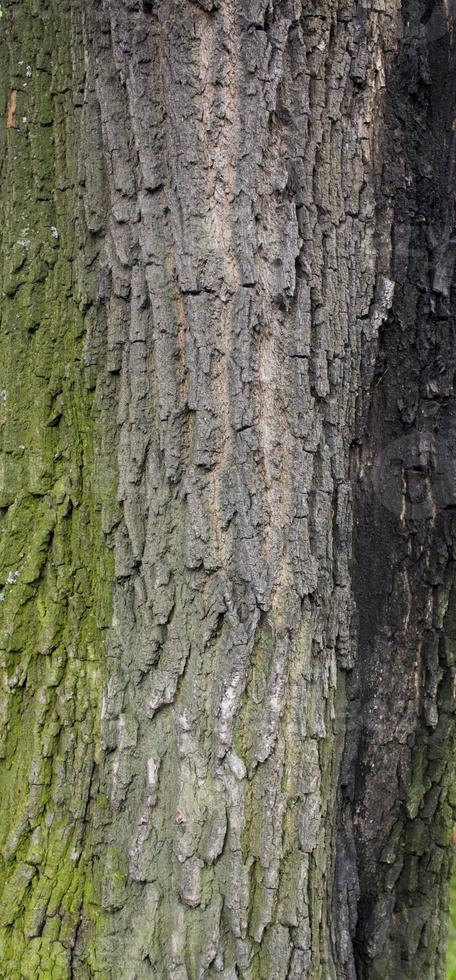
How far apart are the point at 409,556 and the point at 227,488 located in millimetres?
549

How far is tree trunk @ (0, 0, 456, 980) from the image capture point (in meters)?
1.66

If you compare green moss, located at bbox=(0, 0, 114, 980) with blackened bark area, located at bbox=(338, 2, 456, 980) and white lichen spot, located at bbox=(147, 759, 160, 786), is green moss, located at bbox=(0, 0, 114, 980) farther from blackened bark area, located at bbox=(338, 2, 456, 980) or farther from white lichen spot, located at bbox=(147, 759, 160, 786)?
blackened bark area, located at bbox=(338, 2, 456, 980)

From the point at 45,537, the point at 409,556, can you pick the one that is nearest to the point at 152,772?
the point at 45,537

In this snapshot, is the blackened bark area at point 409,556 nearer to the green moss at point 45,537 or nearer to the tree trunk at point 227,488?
the tree trunk at point 227,488

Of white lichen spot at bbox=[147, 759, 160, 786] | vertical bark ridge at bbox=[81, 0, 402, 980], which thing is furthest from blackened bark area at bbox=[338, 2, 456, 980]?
white lichen spot at bbox=[147, 759, 160, 786]

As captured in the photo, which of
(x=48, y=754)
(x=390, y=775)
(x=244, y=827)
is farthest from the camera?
(x=390, y=775)

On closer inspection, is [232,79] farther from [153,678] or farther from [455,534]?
[153,678]

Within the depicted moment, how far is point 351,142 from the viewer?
5.91 ft

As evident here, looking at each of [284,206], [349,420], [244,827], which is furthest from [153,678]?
[284,206]

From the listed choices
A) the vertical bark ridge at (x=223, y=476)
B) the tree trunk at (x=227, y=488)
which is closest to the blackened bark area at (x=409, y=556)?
the tree trunk at (x=227, y=488)

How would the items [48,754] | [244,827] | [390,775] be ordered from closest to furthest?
1. [244,827]
2. [48,754]
3. [390,775]

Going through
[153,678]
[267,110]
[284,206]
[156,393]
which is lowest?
[153,678]

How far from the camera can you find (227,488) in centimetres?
167

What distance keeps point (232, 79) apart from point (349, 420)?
78 cm
